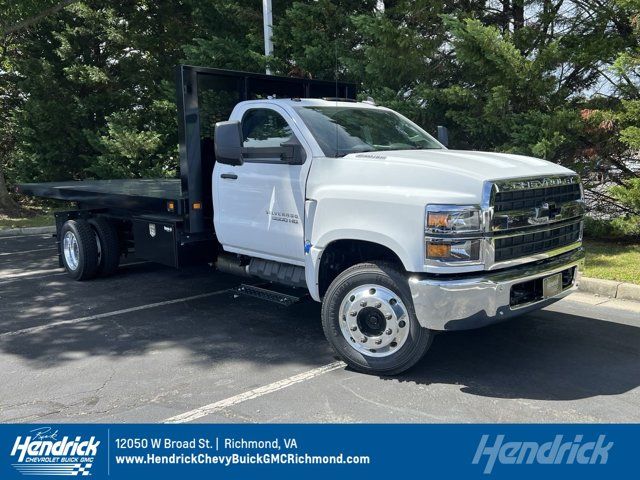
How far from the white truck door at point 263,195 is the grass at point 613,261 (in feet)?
13.4

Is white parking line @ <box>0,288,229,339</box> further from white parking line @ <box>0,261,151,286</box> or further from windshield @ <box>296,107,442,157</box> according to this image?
windshield @ <box>296,107,442,157</box>

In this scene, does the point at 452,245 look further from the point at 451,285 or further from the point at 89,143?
the point at 89,143

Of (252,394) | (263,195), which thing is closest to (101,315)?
(263,195)

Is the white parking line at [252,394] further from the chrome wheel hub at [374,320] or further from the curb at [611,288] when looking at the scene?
the curb at [611,288]

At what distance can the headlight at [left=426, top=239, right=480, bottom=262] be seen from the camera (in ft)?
13.7

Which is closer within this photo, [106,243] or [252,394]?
[252,394]

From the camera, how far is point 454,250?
164 inches

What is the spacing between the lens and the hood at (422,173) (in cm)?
426

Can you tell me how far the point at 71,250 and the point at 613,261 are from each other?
7476 millimetres

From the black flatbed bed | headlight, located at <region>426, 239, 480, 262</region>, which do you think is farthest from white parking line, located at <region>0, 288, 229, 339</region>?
headlight, located at <region>426, 239, 480, 262</region>

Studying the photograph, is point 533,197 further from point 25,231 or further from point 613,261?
point 25,231

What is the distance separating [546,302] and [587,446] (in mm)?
1405

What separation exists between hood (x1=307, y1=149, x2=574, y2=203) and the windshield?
0.78 feet

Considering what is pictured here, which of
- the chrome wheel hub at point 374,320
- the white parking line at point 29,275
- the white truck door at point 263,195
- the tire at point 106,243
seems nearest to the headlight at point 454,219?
the chrome wheel hub at point 374,320
